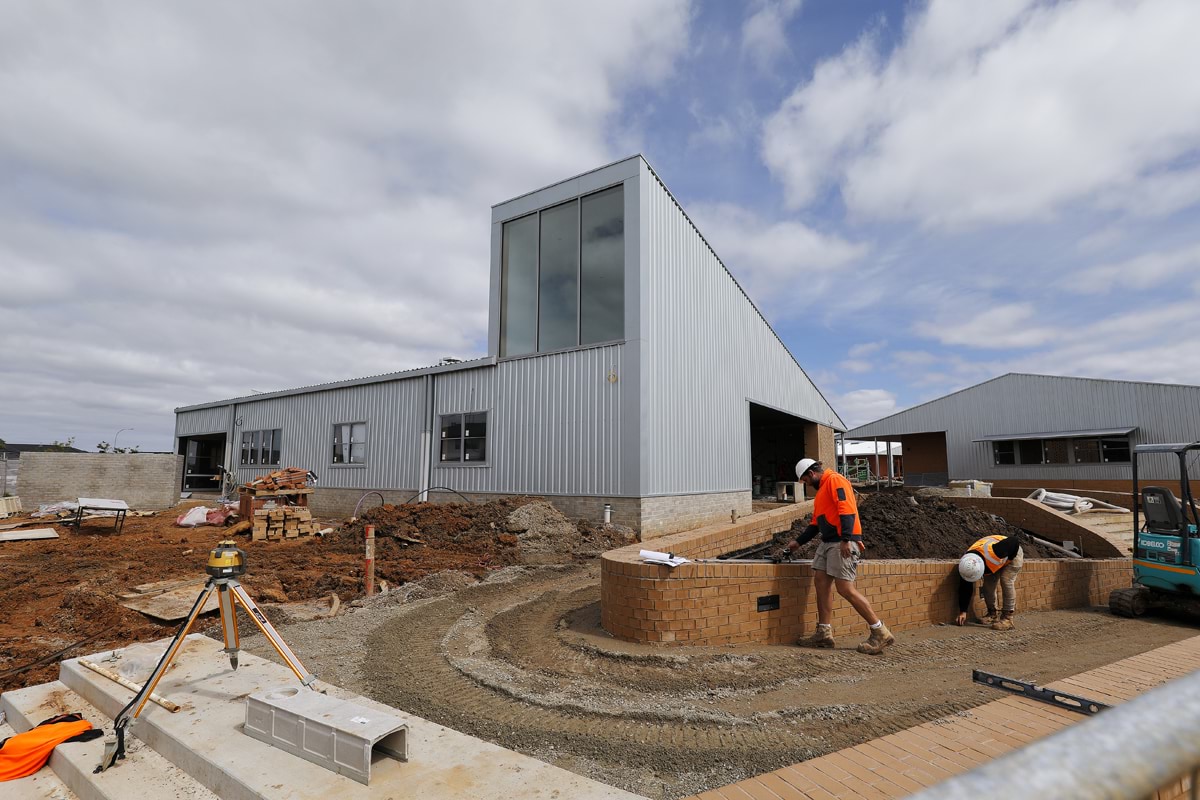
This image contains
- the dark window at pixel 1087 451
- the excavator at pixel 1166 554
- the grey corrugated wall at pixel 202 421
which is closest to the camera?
the excavator at pixel 1166 554

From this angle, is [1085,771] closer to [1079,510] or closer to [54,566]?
[54,566]

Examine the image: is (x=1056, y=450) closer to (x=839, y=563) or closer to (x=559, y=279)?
(x=559, y=279)

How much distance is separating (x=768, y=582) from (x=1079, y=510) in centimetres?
1571

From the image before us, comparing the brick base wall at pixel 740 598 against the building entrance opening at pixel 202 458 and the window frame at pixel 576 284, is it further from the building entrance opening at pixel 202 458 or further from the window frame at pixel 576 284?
the building entrance opening at pixel 202 458

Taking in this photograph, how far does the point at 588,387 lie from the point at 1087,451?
84.4 feet

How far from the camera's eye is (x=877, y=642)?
6.35m

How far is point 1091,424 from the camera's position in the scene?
27.8 meters

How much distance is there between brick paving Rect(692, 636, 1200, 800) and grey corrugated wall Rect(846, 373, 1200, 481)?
28.5 m

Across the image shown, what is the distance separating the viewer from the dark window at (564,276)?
15695 millimetres

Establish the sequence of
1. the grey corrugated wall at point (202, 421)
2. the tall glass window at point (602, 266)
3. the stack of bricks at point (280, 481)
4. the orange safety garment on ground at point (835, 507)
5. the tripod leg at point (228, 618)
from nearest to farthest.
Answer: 1. the tripod leg at point (228, 618)
2. the orange safety garment on ground at point (835, 507)
3. the tall glass window at point (602, 266)
4. the stack of bricks at point (280, 481)
5. the grey corrugated wall at point (202, 421)

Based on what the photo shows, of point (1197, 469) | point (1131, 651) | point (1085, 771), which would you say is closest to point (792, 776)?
point (1085, 771)

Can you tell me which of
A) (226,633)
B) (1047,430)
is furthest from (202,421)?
(1047,430)

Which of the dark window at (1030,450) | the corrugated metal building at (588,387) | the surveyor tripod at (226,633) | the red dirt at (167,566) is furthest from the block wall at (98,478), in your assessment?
the dark window at (1030,450)

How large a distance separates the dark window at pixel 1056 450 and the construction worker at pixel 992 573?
25911mm
